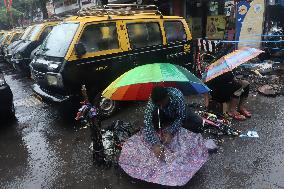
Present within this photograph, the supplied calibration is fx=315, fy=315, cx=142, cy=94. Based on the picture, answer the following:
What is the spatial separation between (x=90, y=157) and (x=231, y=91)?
3090 mm

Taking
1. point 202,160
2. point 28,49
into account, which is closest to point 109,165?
point 202,160

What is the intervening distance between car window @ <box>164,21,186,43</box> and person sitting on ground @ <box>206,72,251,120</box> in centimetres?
217

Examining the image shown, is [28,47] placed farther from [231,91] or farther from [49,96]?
[231,91]

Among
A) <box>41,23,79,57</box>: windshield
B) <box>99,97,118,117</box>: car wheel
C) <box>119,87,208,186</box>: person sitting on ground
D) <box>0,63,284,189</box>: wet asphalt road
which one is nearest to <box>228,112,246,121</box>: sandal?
<box>0,63,284,189</box>: wet asphalt road

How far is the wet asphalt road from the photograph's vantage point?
4.52 metres

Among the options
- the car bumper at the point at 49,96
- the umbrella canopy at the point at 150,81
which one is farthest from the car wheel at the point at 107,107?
the umbrella canopy at the point at 150,81

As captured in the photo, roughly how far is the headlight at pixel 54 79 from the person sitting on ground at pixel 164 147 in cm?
244

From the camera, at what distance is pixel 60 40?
6984 millimetres

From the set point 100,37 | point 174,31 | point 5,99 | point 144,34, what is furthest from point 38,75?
point 174,31

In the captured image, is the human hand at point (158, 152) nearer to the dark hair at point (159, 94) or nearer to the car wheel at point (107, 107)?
the dark hair at point (159, 94)

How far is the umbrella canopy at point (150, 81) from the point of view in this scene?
4277 millimetres

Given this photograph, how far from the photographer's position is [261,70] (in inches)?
394

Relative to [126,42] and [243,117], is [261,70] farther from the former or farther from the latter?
[126,42]

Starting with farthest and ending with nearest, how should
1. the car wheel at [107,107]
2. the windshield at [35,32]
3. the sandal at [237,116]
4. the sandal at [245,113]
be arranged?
the windshield at [35,32] < the car wheel at [107,107] < the sandal at [245,113] < the sandal at [237,116]
